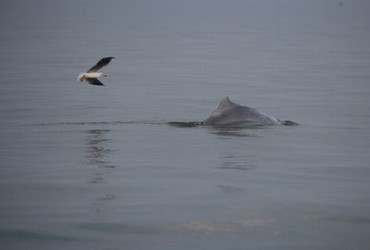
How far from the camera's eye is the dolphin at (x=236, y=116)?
2041 cm

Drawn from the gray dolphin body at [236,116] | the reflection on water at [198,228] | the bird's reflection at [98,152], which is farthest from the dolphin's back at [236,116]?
the reflection on water at [198,228]

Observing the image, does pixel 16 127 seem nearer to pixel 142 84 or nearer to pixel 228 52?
pixel 142 84

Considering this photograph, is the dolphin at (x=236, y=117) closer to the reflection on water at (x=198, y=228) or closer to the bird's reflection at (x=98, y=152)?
the bird's reflection at (x=98, y=152)

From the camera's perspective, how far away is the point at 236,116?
2041cm

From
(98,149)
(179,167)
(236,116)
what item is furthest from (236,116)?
(179,167)

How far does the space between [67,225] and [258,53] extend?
152 feet

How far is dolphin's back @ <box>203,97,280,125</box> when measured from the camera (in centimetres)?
2041

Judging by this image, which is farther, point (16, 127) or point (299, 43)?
point (299, 43)

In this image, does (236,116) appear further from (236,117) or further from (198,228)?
(198,228)

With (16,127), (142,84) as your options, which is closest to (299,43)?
(142,84)

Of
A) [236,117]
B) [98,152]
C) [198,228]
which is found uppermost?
[236,117]

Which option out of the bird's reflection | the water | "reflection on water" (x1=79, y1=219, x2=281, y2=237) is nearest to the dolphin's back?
the water

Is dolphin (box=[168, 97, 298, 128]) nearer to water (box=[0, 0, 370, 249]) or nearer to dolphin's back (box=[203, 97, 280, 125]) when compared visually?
dolphin's back (box=[203, 97, 280, 125])

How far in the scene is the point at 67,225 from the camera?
1198 centimetres
